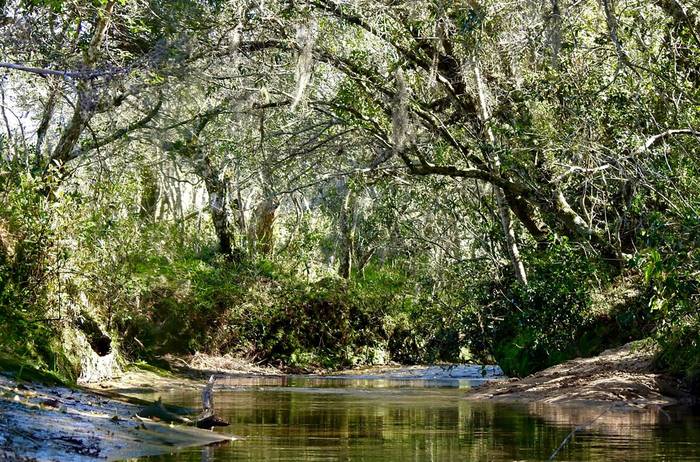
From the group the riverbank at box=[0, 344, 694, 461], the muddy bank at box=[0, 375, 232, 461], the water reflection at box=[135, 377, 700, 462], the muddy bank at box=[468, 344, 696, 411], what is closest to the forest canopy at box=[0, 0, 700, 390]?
the muddy bank at box=[468, 344, 696, 411]

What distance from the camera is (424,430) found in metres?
10.8

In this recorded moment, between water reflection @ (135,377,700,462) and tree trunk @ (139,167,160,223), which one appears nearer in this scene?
water reflection @ (135,377,700,462)

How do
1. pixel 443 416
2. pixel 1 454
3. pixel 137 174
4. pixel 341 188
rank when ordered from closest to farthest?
1. pixel 1 454
2. pixel 443 416
3. pixel 137 174
4. pixel 341 188

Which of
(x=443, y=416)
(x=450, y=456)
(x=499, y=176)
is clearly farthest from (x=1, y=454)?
(x=499, y=176)

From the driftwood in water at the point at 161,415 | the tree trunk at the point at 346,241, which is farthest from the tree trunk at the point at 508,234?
the tree trunk at the point at 346,241

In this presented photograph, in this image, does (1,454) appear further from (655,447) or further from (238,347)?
(238,347)

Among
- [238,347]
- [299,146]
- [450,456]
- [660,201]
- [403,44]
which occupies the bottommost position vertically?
[450,456]

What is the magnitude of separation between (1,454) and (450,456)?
133 inches

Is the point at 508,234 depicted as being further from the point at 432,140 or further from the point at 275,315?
the point at 275,315

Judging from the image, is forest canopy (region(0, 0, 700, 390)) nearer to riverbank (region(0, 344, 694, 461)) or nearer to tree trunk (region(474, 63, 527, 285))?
tree trunk (region(474, 63, 527, 285))

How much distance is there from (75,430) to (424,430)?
12.2ft

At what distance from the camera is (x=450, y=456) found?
840 centimetres

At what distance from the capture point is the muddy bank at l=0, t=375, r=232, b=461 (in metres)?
7.52

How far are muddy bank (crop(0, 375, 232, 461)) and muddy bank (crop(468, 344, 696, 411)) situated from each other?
6.42 metres
